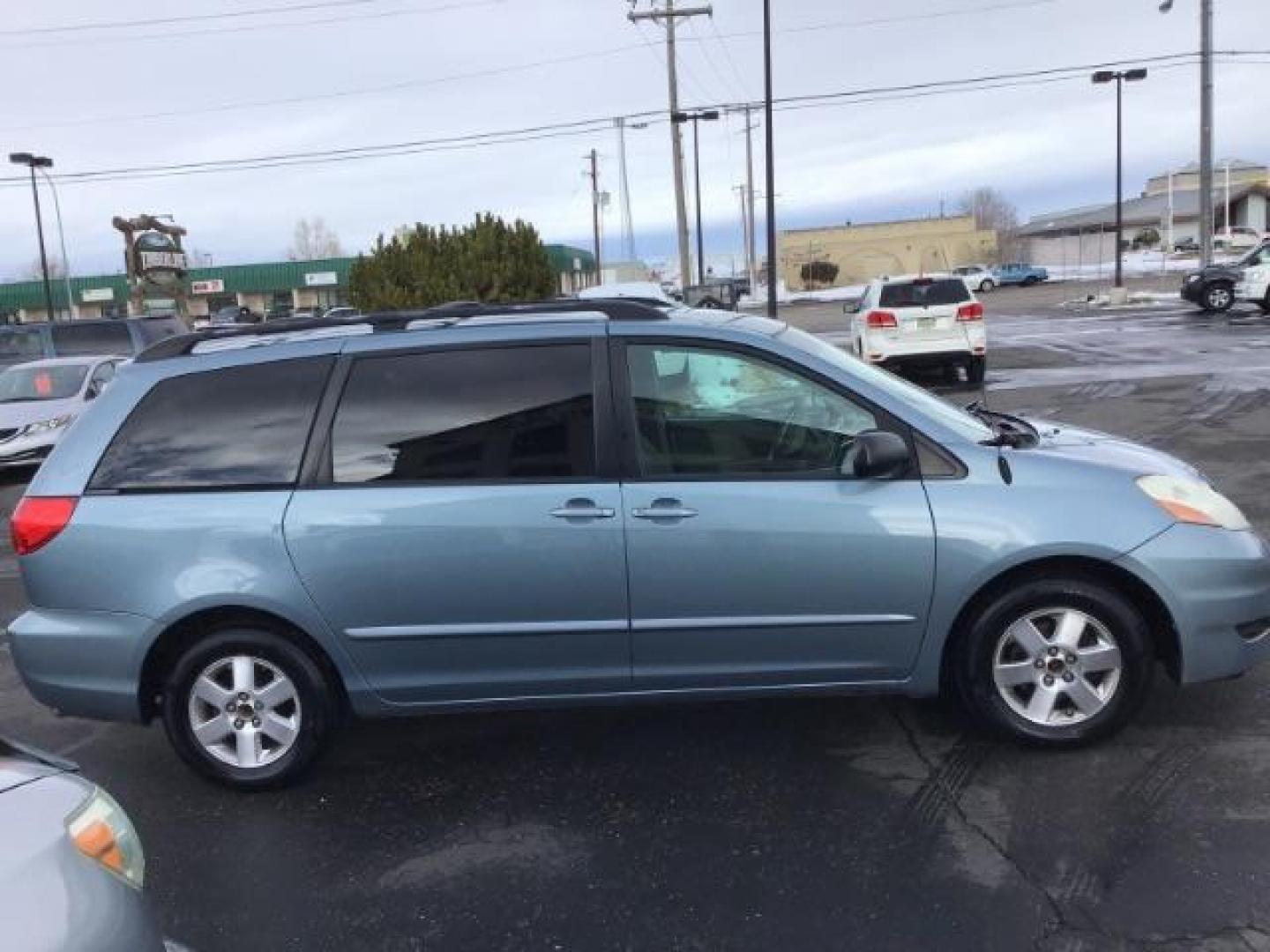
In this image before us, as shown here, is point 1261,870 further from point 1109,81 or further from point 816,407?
point 1109,81

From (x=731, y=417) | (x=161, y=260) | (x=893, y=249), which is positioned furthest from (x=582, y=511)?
(x=893, y=249)

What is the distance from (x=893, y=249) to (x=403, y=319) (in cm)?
9057

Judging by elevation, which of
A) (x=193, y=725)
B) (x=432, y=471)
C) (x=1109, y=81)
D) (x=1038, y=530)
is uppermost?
(x=1109, y=81)

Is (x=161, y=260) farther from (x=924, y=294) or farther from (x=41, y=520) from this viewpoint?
(x=41, y=520)

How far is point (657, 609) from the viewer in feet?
13.1

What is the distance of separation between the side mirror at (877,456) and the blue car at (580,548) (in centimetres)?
1

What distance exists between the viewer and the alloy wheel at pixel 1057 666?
401cm

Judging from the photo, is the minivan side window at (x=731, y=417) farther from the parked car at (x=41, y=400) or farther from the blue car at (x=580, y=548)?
the parked car at (x=41, y=400)

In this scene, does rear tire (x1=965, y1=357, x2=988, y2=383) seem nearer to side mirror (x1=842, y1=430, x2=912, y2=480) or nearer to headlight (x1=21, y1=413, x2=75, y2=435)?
headlight (x1=21, y1=413, x2=75, y2=435)

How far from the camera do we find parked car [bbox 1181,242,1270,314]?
89.2ft

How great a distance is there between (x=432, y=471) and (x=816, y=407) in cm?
142

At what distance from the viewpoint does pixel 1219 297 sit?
27750 millimetres

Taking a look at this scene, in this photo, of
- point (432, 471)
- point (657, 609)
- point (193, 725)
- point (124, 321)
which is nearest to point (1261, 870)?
point (657, 609)

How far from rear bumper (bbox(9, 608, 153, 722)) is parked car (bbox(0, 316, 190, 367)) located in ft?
50.6
